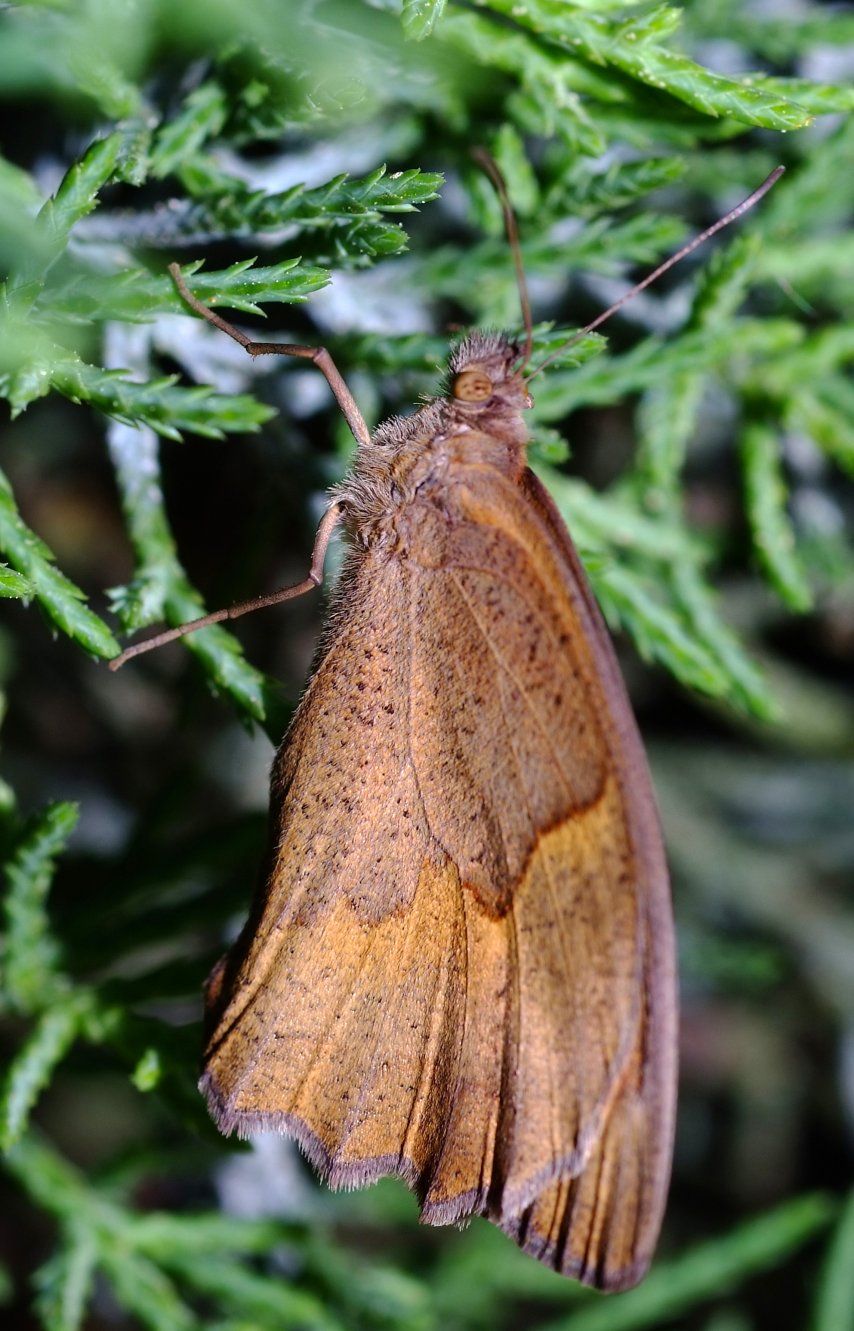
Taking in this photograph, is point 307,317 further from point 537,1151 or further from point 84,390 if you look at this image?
point 537,1151

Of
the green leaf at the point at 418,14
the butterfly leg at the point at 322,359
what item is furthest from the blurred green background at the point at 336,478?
the butterfly leg at the point at 322,359

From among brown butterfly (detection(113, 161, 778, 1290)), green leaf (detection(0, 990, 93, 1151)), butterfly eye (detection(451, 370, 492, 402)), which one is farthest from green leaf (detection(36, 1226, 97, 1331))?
butterfly eye (detection(451, 370, 492, 402))

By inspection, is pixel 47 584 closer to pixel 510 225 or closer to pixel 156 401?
pixel 156 401

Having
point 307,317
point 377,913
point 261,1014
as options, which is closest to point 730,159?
point 307,317

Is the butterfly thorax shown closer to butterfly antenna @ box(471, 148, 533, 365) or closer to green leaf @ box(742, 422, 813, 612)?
butterfly antenna @ box(471, 148, 533, 365)

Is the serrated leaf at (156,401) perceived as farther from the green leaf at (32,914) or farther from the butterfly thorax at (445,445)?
the green leaf at (32,914)

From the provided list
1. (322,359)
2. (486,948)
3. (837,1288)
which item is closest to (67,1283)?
(486,948)
